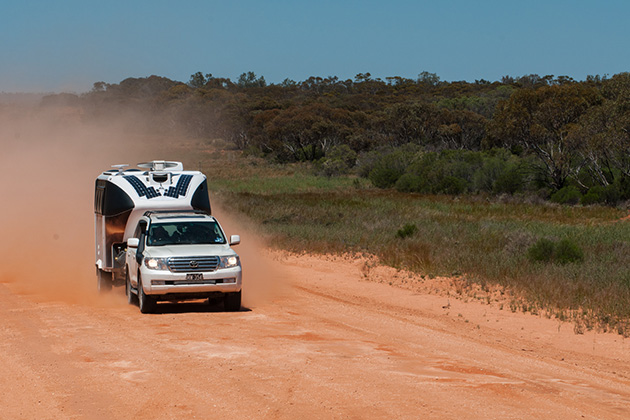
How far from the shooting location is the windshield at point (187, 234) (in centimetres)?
→ 1486

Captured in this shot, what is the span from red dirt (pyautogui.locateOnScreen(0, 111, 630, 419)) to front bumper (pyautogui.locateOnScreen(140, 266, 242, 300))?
409 millimetres

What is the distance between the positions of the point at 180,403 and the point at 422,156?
2074 inches

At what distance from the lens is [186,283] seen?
1377 cm

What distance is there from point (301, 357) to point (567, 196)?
35290mm

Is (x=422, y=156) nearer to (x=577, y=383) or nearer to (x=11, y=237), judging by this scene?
(x=11, y=237)

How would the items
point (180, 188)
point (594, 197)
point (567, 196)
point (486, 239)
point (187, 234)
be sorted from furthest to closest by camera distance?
point (567, 196), point (594, 197), point (486, 239), point (180, 188), point (187, 234)

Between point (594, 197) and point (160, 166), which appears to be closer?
point (160, 166)

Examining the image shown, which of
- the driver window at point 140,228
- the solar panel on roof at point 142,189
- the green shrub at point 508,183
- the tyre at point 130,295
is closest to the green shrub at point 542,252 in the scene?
the solar panel on roof at point 142,189

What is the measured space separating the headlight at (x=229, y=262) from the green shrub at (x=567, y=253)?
31.8ft

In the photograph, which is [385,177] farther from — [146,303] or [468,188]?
[146,303]

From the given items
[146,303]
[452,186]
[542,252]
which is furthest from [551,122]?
[146,303]

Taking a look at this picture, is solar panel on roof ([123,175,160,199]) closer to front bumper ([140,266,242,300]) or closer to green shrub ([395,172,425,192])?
front bumper ([140,266,242,300])

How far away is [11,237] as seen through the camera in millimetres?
24875

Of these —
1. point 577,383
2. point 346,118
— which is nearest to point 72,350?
point 577,383
